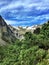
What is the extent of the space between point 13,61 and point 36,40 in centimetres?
939

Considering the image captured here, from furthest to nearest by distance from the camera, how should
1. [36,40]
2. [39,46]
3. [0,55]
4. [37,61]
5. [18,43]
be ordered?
[0,55] < [18,43] < [36,40] < [39,46] < [37,61]

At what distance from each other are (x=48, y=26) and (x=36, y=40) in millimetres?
15355

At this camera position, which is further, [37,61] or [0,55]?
[0,55]

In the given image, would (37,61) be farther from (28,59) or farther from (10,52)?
(10,52)

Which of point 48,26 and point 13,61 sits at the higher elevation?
point 48,26

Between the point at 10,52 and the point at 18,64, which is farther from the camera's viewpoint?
the point at 10,52

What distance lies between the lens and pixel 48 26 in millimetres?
80688

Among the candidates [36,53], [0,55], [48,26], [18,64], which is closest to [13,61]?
[18,64]

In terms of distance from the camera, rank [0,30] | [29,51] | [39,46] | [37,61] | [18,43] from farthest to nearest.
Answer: [0,30], [18,43], [39,46], [29,51], [37,61]

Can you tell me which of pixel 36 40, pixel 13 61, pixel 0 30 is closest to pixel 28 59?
pixel 13 61

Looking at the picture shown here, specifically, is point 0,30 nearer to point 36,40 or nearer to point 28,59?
point 36,40

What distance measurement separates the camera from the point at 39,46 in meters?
62.5

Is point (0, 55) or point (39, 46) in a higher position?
point (39, 46)

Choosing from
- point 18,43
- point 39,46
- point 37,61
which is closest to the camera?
point 37,61
